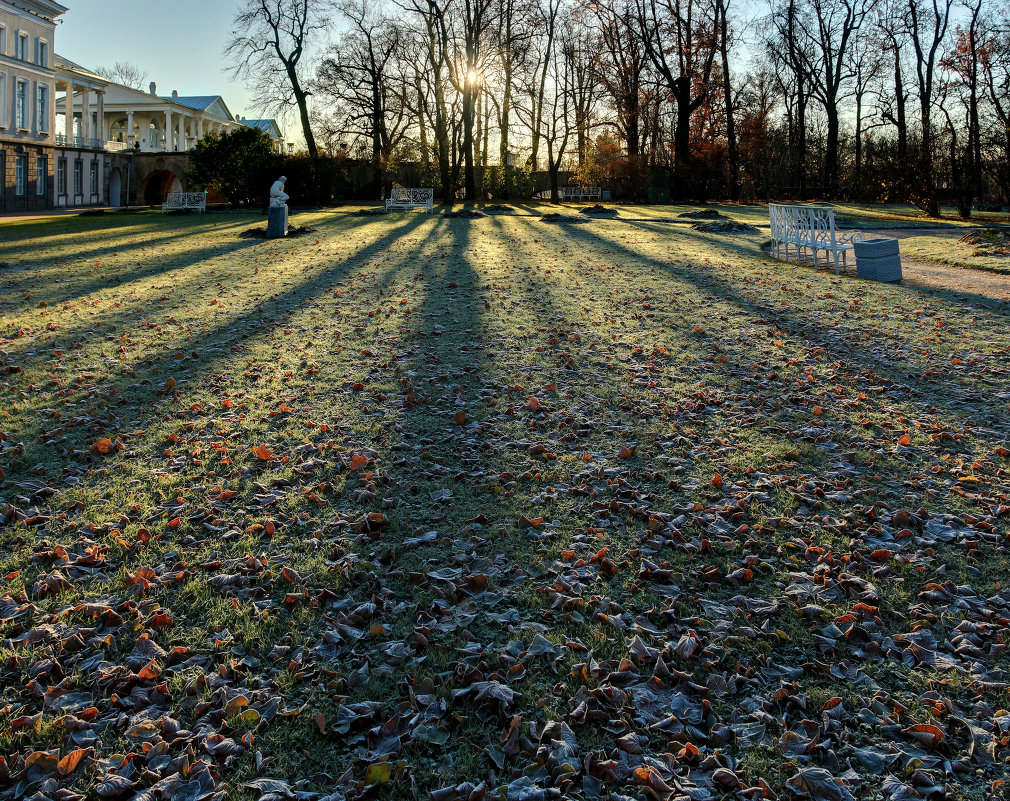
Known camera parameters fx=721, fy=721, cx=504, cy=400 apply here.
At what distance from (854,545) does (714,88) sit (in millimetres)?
34918

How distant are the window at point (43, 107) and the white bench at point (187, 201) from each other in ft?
57.7

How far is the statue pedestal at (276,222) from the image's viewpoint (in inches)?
747

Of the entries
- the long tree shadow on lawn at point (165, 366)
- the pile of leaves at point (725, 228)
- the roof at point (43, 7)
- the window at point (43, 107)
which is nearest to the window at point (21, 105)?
the window at point (43, 107)

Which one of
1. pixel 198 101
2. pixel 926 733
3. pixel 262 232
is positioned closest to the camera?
pixel 926 733

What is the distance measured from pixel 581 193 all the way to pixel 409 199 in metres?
10.9

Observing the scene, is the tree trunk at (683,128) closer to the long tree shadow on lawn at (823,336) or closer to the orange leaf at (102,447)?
the long tree shadow on lawn at (823,336)

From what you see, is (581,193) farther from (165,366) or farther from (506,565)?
(506,565)

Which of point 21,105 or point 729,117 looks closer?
point 729,117

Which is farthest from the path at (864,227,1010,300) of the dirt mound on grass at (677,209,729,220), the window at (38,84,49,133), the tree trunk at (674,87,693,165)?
the window at (38,84,49,133)

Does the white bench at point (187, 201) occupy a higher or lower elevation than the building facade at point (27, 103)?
lower

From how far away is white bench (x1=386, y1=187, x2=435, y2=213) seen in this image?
2858 centimetres

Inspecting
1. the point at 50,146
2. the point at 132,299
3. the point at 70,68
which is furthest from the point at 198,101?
the point at 132,299

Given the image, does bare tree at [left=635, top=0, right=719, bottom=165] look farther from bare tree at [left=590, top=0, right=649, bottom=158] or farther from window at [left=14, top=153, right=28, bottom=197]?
window at [left=14, top=153, right=28, bottom=197]

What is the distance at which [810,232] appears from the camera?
12.8 m
